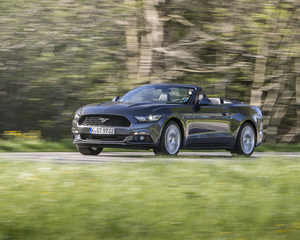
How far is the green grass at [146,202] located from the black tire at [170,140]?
2.00m

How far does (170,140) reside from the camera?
34.7ft

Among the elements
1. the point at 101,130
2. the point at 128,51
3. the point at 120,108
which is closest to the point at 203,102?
the point at 120,108

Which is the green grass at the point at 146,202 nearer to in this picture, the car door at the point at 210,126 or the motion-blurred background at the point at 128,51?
the car door at the point at 210,126

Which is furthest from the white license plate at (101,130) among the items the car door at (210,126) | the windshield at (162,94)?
the car door at (210,126)

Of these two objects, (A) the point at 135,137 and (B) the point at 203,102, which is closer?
(A) the point at 135,137

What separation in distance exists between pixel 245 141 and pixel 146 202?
6.76m

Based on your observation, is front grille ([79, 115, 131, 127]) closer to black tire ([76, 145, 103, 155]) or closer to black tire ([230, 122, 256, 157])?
black tire ([76, 145, 103, 155])

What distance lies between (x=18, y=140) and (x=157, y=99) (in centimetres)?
476

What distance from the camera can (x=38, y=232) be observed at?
190 inches

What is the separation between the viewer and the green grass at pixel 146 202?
494 centimetres

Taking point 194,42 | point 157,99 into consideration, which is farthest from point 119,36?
point 157,99

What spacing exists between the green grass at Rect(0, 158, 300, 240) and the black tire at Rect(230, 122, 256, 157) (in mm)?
3696

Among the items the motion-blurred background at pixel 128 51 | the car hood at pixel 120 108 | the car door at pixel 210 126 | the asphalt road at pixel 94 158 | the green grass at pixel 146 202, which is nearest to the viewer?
the green grass at pixel 146 202

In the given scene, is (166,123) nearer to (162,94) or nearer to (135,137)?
(135,137)
